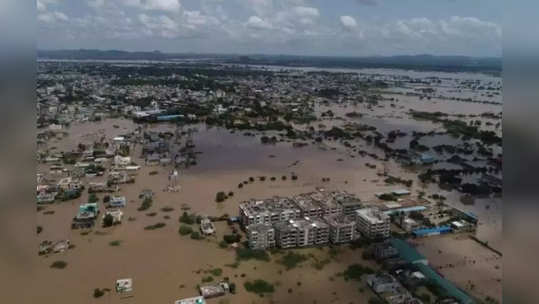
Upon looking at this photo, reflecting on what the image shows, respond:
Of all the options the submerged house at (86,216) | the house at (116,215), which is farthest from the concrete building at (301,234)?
the submerged house at (86,216)

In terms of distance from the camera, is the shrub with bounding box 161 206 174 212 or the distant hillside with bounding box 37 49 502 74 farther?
the distant hillside with bounding box 37 49 502 74

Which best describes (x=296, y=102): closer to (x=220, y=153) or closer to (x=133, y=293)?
(x=220, y=153)

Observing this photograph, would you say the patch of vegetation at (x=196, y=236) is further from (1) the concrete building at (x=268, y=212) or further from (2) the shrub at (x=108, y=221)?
(2) the shrub at (x=108, y=221)

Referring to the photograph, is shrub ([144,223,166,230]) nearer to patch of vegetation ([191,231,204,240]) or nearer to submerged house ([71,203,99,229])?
patch of vegetation ([191,231,204,240])

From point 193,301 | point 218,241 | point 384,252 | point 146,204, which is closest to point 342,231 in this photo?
point 384,252

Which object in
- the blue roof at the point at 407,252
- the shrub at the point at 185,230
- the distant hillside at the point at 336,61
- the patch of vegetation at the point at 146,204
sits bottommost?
the shrub at the point at 185,230

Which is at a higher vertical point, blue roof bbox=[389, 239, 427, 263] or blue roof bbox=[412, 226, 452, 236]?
blue roof bbox=[412, 226, 452, 236]

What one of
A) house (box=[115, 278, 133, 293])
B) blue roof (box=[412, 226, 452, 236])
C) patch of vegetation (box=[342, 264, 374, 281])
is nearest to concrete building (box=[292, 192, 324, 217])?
patch of vegetation (box=[342, 264, 374, 281])
